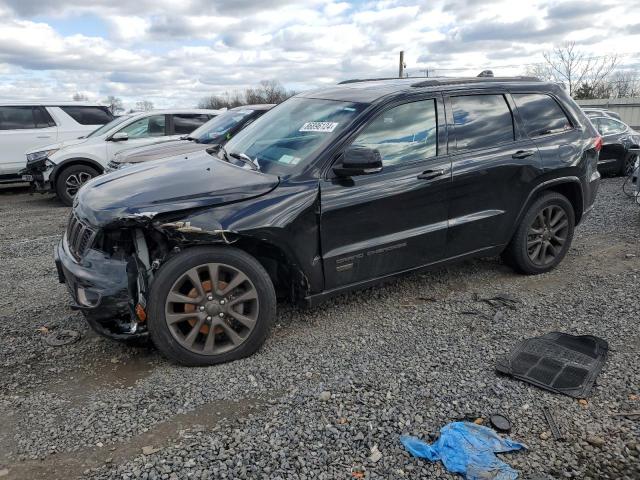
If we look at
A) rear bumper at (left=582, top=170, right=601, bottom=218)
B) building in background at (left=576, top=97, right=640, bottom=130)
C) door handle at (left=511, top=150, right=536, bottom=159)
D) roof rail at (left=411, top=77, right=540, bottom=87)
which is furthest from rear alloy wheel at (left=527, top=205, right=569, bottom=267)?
building in background at (left=576, top=97, right=640, bottom=130)

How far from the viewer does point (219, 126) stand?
8.27 m

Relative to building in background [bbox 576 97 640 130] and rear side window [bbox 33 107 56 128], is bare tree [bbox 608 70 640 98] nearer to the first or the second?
building in background [bbox 576 97 640 130]

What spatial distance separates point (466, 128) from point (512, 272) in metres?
1.68

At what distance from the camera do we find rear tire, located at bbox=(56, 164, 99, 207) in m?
9.47

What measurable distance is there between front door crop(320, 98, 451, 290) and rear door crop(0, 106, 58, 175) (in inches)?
391

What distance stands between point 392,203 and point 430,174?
43 cm

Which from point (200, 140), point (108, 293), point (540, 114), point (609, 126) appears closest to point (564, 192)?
point (540, 114)

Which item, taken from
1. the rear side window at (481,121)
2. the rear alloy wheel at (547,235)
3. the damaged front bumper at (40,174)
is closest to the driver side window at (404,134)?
the rear side window at (481,121)

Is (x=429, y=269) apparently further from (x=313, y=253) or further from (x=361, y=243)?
(x=313, y=253)

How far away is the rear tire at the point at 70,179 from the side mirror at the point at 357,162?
7357 mm

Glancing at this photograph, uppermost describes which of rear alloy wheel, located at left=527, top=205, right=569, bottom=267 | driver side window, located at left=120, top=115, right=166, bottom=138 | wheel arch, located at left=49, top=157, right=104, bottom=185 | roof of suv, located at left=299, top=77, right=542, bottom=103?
roof of suv, located at left=299, top=77, right=542, bottom=103

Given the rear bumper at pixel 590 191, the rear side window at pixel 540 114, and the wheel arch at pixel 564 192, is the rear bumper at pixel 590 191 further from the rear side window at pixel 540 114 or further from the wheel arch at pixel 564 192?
the rear side window at pixel 540 114

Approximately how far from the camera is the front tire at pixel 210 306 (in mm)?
3242

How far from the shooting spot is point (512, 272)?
518 centimetres
